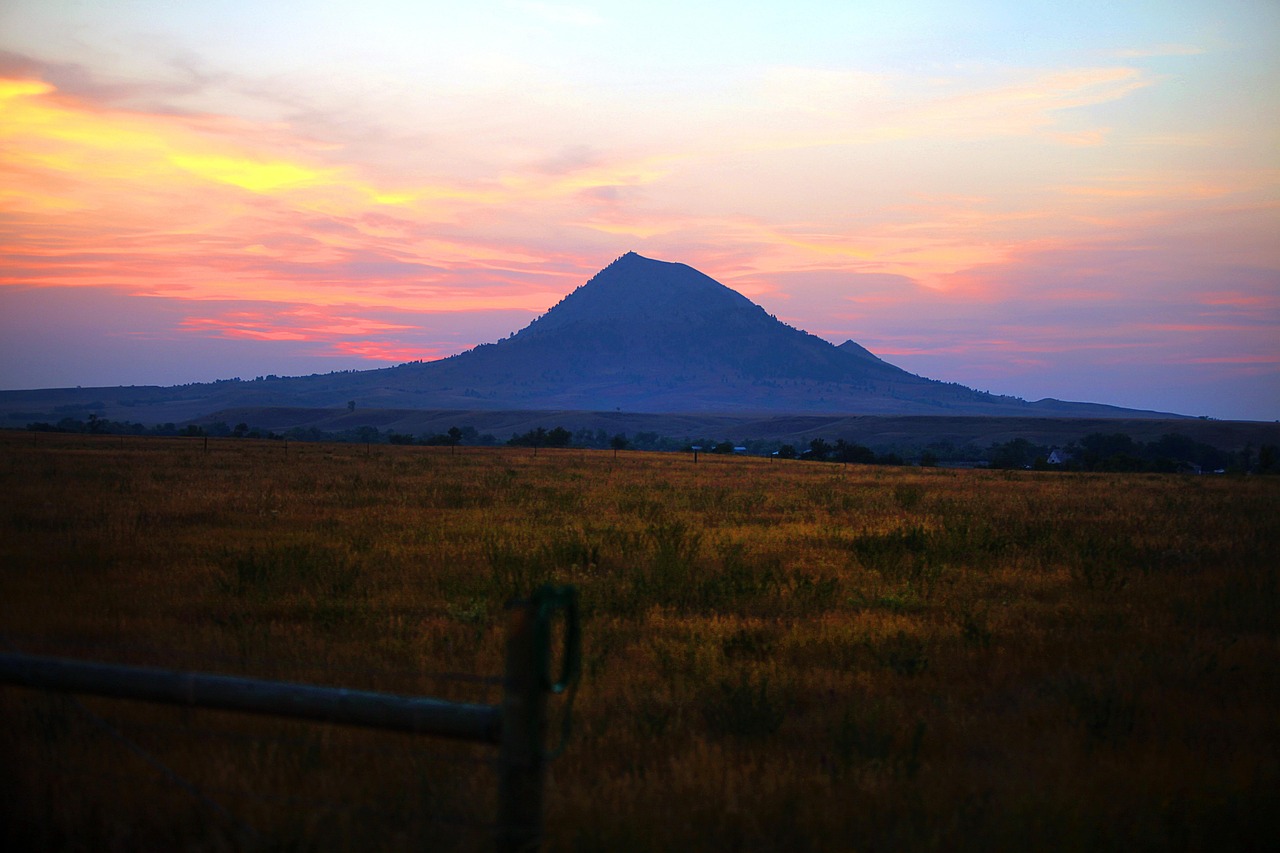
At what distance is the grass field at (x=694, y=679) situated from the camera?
461cm

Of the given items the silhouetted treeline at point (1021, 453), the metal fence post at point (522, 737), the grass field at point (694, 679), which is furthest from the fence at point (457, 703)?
the silhouetted treeline at point (1021, 453)

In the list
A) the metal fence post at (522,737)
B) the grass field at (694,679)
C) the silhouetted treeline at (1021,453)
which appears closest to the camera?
the metal fence post at (522,737)

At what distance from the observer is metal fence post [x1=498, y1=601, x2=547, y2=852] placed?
3.50 metres

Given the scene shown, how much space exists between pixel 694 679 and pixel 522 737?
4.02m

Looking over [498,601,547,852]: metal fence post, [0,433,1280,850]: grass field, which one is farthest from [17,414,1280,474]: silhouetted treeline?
[498,601,547,852]: metal fence post

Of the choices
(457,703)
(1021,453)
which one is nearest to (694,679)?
(457,703)

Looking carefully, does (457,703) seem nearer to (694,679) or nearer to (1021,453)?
(694,679)

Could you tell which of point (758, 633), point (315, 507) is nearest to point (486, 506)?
point (315, 507)

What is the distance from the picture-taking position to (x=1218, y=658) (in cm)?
793

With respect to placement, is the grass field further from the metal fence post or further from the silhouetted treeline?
the silhouetted treeline

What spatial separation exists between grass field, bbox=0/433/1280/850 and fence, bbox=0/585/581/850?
2.04ft

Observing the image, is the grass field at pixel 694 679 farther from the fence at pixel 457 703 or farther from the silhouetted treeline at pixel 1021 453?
the silhouetted treeline at pixel 1021 453

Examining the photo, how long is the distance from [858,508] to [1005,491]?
10344mm

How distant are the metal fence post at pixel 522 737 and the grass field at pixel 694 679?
690mm
